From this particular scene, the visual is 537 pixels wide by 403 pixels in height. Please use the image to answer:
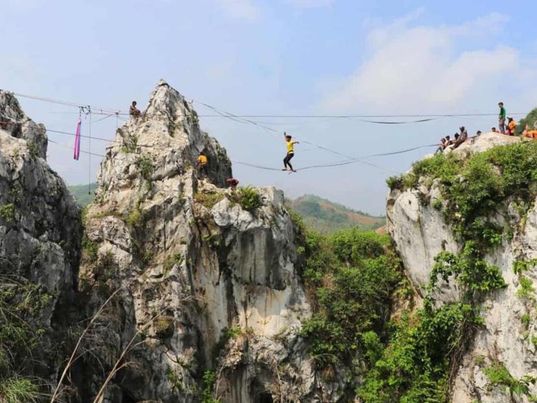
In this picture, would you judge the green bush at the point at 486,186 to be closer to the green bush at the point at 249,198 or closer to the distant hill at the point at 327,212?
the green bush at the point at 249,198

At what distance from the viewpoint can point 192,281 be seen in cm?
1670

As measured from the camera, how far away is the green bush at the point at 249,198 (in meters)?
17.6

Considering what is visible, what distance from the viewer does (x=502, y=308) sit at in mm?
15523

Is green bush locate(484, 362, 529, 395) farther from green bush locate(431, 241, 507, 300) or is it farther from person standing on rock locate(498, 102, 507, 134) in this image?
person standing on rock locate(498, 102, 507, 134)

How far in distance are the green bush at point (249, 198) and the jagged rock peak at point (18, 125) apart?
6019 millimetres

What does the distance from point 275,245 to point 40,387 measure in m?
8.60

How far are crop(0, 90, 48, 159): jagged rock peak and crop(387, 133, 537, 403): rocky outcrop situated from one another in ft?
36.7

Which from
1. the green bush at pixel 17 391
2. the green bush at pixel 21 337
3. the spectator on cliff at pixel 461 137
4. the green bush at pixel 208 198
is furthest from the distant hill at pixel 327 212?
the green bush at pixel 17 391

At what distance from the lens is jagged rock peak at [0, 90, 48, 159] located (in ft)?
45.8

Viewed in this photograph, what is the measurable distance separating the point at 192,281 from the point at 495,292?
8.82m

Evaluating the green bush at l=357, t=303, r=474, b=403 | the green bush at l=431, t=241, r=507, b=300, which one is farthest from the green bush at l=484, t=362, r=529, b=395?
the green bush at l=431, t=241, r=507, b=300

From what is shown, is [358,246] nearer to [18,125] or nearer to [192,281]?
[192,281]

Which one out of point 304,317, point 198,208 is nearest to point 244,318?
point 304,317

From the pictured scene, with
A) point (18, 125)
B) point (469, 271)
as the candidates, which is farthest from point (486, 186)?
point (18, 125)
